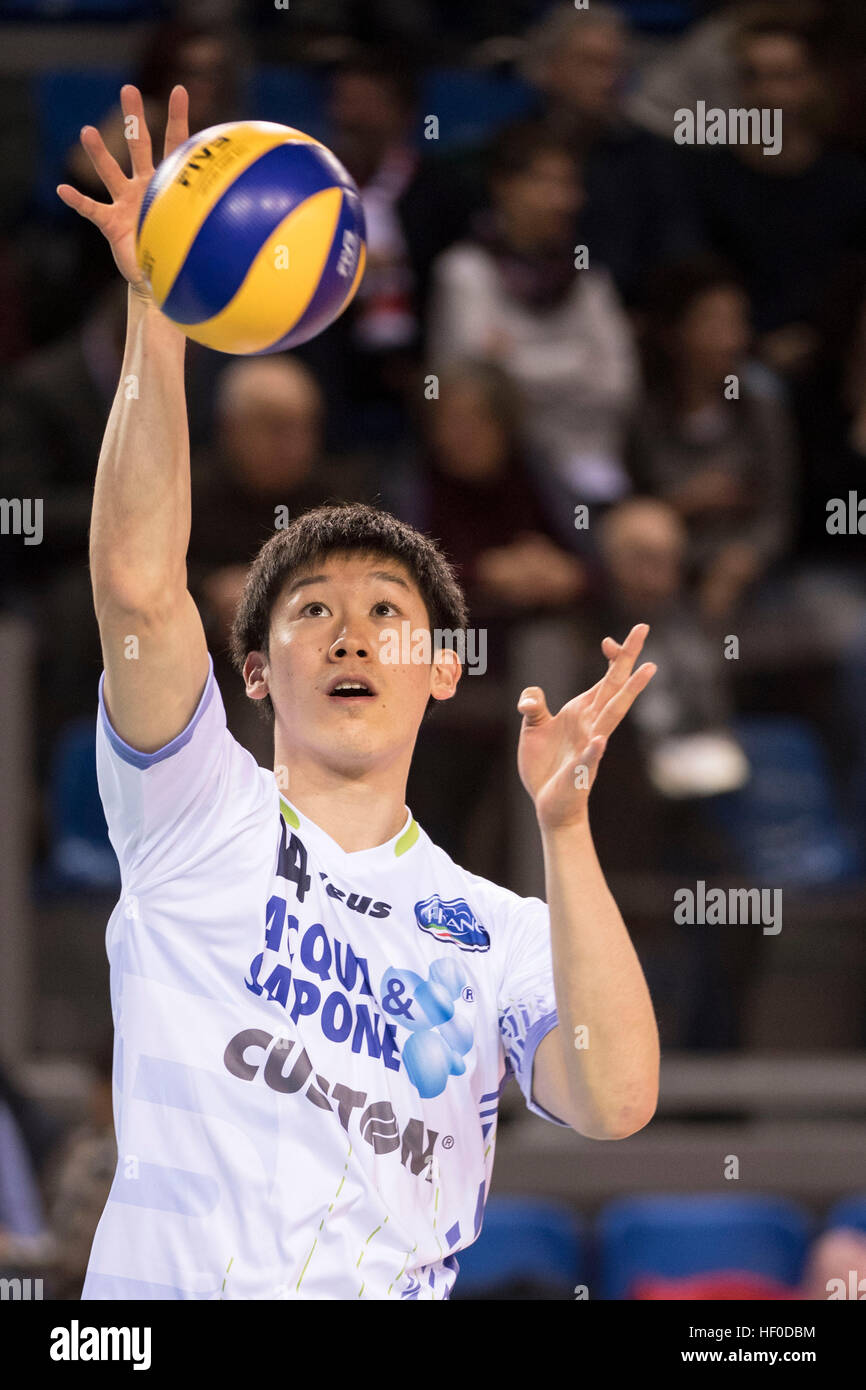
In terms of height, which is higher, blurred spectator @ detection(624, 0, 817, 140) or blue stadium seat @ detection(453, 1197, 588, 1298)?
blurred spectator @ detection(624, 0, 817, 140)

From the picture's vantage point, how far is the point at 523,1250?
5.94 m

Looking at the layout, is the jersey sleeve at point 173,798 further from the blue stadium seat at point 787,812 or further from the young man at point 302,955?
the blue stadium seat at point 787,812

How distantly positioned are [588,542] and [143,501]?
4.02 meters

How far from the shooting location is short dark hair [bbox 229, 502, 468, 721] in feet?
10.7

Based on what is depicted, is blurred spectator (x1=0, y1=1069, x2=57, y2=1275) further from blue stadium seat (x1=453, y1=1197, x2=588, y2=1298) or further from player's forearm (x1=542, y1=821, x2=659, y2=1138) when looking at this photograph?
player's forearm (x1=542, y1=821, x2=659, y2=1138)

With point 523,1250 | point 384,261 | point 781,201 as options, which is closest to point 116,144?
point 384,261

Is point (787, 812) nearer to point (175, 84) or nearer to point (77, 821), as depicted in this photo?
point (77, 821)

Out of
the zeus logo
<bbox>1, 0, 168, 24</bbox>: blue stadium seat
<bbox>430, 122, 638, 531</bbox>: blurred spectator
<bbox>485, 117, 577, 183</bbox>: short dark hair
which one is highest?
<bbox>1, 0, 168, 24</bbox>: blue stadium seat

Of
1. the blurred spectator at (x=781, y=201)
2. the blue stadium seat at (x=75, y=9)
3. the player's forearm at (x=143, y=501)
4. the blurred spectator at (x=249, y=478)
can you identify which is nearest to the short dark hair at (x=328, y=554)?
the player's forearm at (x=143, y=501)

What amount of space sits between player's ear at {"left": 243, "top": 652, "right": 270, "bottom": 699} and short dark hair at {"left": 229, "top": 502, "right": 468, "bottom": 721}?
0.02m

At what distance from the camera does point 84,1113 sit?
6016 millimetres

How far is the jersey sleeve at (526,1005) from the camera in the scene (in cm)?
311

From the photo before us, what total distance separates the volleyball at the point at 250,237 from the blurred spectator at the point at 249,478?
262 centimetres

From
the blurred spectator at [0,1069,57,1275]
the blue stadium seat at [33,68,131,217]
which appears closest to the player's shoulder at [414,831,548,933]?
the blurred spectator at [0,1069,57,1275]
